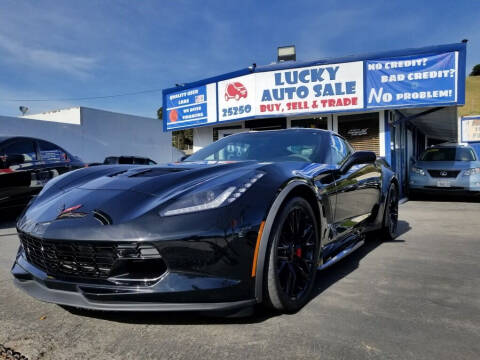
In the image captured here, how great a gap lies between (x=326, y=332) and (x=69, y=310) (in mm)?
1540

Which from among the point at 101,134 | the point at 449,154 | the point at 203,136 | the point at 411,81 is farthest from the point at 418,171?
the point at 101,134

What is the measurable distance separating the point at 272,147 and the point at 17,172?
486 centimetres

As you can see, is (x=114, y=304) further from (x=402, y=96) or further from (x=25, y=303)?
(x=402, y=96)

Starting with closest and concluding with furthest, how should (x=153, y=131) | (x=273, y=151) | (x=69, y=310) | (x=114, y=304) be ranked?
1. (x=114, y=304)
2. (x=69, y=310)
3. (x=273, y=151)
4. (x=153, y=131)

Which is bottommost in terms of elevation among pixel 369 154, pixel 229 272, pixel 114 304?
pixel 114 304

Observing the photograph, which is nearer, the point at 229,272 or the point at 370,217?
the point at 229,272

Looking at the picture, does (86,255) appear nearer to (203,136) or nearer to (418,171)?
(418,171)

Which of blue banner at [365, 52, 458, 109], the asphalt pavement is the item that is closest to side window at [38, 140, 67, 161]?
the asphalt pavement

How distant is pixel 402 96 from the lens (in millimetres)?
9070

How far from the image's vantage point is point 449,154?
33.0ft

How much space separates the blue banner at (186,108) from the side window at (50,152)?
→ 571 cm

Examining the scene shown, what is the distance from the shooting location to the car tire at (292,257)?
2.04 m

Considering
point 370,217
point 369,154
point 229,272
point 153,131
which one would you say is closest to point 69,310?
point 229,272

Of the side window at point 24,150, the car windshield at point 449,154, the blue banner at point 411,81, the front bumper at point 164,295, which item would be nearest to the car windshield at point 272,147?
the front bumper at point 164,295
